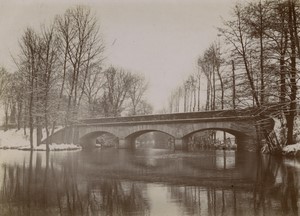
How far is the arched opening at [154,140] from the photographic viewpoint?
3022cm

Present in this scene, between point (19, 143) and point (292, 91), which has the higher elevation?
point (292, 91)

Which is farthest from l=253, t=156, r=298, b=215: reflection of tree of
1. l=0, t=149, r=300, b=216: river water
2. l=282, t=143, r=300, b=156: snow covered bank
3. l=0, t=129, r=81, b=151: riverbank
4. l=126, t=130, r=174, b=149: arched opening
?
l=0, t=129, r=81, b=151: riverbank

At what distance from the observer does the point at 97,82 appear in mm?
36312

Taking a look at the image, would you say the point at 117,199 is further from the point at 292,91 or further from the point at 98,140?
the point at 98,140

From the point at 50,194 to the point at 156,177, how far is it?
343 centimetres

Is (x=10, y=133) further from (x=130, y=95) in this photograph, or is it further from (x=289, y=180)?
(x=289, y=180)

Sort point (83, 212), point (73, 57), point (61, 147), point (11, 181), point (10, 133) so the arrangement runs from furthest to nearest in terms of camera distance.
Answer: point (10, 133) → point (73, 57) → point (61, 147) → point (11, 181) → point (83, 212)

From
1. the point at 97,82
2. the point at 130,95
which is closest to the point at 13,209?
the point at 97,82

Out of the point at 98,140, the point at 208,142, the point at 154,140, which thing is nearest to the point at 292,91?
the point at 208,142

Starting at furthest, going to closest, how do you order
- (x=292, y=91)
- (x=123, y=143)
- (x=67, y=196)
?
(x=123, y=143) → (x=292, y=91) → (x=67, y=196)

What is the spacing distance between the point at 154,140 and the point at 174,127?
24.1 meters

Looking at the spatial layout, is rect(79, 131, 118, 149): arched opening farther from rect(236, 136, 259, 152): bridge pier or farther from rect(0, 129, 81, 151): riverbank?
rect(236, 136, 259, 152): bridge pier

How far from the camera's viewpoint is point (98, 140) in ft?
124

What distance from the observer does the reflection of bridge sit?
2181 cm
